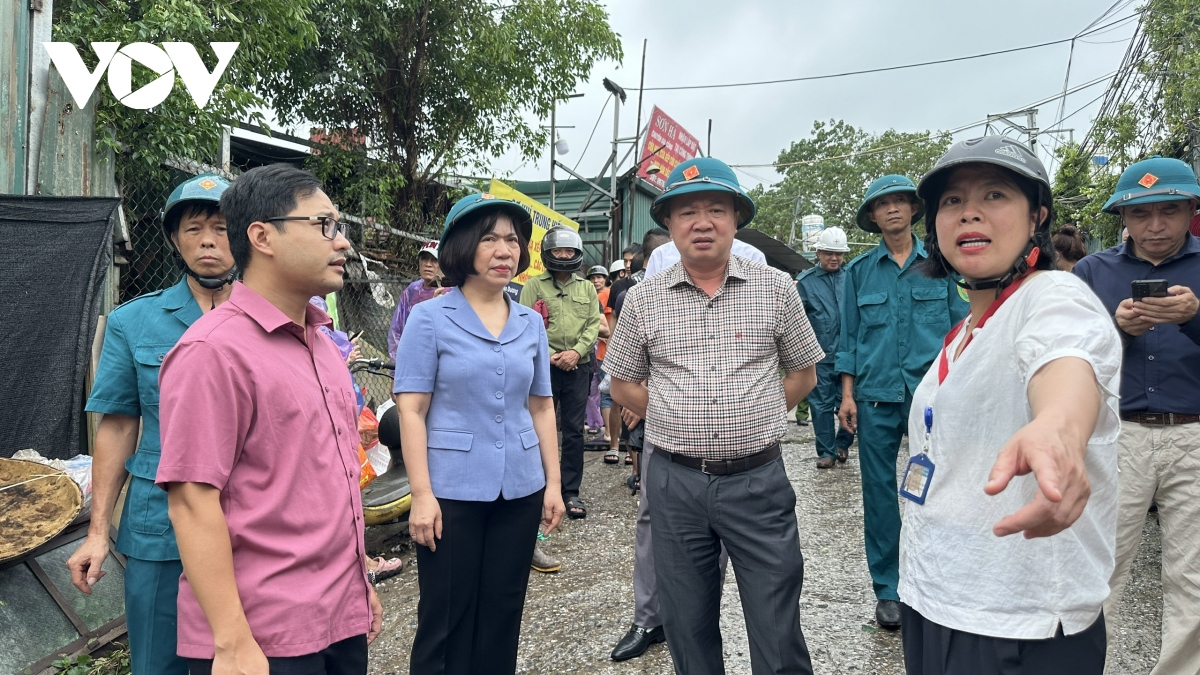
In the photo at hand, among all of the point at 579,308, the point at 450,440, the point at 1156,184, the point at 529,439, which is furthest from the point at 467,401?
the point at 579,308

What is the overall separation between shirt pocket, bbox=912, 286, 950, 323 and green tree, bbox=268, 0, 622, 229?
7452 millimetres

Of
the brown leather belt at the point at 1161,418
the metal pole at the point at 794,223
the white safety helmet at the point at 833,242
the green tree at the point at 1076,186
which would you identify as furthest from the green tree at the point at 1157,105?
the metal pole at the point at 794,223

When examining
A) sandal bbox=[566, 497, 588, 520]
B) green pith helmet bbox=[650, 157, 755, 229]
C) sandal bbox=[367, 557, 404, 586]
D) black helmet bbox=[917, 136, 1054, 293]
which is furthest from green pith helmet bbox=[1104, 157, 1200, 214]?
sandal bbox=[367, 557, 404, 586]

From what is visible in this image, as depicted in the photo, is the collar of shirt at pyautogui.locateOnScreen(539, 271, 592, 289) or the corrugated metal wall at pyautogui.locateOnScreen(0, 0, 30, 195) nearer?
the corrugated metal wall at pyautogui.locateOnScreen(0, 0, 30, 195)

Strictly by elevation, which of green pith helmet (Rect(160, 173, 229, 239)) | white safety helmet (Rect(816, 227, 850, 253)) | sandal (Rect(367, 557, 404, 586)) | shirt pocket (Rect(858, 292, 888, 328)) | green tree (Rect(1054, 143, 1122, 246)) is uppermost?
green tree (Rect(1054, 143, 1122, 246))

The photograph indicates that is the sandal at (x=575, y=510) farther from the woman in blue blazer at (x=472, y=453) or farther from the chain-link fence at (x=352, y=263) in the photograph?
the woman in blue blazer at (x=472, y=453)

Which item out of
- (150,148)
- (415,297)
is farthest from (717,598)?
(150,148)

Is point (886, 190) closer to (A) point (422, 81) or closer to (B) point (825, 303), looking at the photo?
(B) point (825, 303)

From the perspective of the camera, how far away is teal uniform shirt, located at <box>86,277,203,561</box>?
2.05 meters

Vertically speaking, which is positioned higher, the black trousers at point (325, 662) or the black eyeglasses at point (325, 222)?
the black eyeglasses at point (325, 222)

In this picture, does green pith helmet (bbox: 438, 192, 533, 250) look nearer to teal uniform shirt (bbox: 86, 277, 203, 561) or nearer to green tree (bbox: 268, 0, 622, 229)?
teal uniform shirt (bbox: 86, 277, 203, 561)

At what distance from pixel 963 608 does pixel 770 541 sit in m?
0.98

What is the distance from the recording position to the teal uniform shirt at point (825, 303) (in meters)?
6.91

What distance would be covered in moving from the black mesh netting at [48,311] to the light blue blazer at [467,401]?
8.31ft
